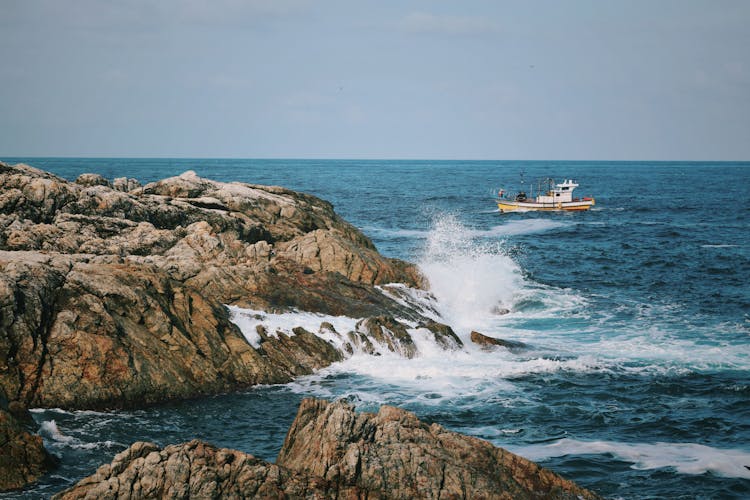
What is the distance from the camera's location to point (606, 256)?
5291cm

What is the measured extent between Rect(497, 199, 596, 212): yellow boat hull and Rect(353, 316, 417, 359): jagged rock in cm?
6407

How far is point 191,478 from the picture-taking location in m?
12.1

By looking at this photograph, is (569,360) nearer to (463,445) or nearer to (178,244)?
(463,445)

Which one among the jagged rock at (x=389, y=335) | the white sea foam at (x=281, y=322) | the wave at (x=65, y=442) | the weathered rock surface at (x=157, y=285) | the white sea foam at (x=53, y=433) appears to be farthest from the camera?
the jagged rock at (x=389, y=335)

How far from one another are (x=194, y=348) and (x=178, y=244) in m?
9.34

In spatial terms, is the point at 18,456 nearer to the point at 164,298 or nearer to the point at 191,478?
the point at 191,478

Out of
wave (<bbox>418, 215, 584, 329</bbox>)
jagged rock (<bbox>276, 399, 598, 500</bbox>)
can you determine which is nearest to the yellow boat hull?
wave (<bbox>418, 215, 584, 329</bbox>)

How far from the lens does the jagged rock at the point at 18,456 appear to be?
1436 centimetres

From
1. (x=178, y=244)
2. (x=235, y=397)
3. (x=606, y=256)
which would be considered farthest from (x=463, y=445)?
(x=606, y=256)

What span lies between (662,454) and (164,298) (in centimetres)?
1488

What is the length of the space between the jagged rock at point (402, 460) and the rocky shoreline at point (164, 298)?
153 mm

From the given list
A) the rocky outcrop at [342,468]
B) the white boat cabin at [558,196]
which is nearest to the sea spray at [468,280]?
the rocky outcrop at [342,468]

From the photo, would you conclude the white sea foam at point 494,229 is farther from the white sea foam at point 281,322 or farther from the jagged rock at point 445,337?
the white sea foam at point 281,322

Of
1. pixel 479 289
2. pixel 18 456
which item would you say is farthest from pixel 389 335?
pixel 18 456
